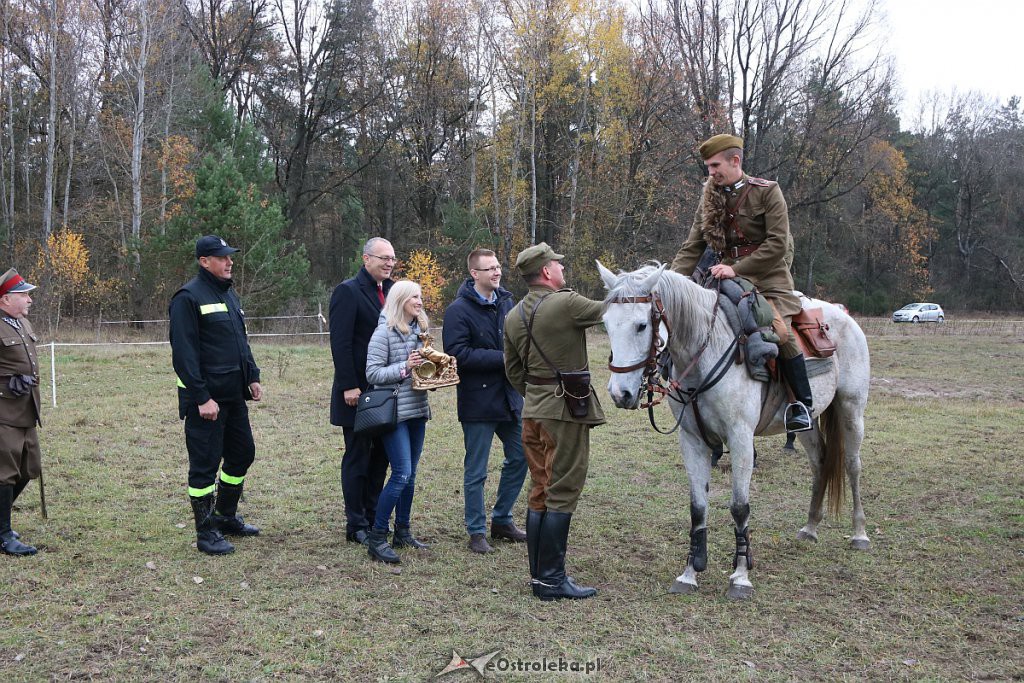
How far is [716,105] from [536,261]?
2294cm

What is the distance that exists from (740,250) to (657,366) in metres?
1.42

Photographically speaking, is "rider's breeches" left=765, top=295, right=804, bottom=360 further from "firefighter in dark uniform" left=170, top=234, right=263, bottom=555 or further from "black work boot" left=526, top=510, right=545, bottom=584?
"firefighter in dark uniform" left=170, top=234, right=263, bottom=555

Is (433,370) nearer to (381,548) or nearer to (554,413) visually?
(554,413)

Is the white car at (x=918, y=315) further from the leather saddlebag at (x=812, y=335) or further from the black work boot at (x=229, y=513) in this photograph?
the black work boot at (x=229, y=513)

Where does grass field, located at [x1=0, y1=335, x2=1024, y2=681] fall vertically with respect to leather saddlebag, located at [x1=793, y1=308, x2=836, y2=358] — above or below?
below

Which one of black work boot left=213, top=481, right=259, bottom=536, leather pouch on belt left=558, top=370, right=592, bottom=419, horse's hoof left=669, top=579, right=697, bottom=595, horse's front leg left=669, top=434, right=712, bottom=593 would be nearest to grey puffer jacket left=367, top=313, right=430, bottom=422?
leather pouch on belt left=558, top=370, right=592, bottom=419

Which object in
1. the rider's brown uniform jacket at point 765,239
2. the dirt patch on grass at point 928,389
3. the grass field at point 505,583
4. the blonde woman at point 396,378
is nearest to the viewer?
the grass field at point 505,583

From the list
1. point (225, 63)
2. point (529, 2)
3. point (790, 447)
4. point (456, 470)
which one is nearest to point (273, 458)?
point (456, 470)

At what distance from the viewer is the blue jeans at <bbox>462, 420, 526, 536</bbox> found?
5.44 meters

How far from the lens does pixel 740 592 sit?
4.61m

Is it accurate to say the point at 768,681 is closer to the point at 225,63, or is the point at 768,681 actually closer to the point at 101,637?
the point at 101,637

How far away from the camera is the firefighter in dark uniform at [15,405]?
17.0 ft

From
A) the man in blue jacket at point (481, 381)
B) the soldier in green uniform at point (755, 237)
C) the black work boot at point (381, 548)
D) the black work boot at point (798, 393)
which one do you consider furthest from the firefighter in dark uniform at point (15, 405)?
the black work boot at point (798, 393)

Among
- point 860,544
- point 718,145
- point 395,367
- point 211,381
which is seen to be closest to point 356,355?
point 395,367
